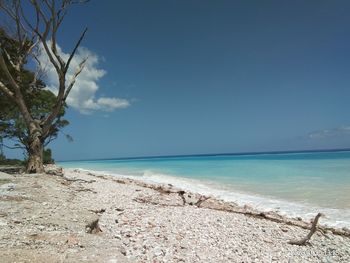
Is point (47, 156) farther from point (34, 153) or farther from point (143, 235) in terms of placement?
point (143, 235)

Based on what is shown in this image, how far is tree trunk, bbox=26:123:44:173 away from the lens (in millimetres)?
11414

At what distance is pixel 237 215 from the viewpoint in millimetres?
7168

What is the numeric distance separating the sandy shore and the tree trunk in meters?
5.09

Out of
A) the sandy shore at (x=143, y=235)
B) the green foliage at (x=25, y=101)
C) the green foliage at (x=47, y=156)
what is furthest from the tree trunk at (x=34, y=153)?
the green foliage at (x=47, y=156)

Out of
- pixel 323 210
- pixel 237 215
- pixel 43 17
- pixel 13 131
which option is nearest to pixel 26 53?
pixel 43 17

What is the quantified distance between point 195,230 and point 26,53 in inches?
473

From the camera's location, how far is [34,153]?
11547 mm

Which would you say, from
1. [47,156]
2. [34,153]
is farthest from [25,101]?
[47,156]

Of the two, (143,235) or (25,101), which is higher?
(25,101)

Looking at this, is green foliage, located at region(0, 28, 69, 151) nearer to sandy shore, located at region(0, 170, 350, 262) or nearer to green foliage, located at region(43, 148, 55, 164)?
green foliage, located at region(43, 148, 55, 164)

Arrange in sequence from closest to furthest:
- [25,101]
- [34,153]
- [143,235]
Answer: [143,235]
[34,153]
[25,101]

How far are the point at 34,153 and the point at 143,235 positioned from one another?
27.4 ft

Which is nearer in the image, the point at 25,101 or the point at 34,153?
the point at 34,153

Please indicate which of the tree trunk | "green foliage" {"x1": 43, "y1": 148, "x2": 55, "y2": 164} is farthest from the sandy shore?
"green foliage" {"x1": 43, "y1": 148, "x2": 55, "y2": 164}
